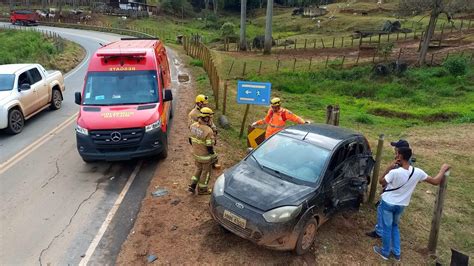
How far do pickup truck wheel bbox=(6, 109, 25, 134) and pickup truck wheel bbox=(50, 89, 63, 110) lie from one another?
87.0 inches

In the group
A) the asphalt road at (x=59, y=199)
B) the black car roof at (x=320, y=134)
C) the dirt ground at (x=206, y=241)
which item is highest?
the black car roof at (x=320, y=134)

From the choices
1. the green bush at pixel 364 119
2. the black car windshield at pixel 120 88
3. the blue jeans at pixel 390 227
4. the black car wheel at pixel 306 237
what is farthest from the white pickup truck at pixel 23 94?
the green bush at pixel 364 119

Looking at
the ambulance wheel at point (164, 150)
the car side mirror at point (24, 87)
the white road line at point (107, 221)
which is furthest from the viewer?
the car side mirror at point (24, 87)

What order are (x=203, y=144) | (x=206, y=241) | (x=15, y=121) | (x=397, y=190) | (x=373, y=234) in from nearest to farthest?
1. (x=397, y=190)
2. (x=206, y=241)
3. (x=373, y=234)
4. (x=203, y=144)
5. (x=15, y=121)

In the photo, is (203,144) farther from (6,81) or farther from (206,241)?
(6,81)

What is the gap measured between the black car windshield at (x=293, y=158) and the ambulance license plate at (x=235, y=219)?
1.04m

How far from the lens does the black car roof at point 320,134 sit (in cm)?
653

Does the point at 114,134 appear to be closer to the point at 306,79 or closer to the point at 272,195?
the point at 272,195

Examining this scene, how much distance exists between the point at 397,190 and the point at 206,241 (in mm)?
3014

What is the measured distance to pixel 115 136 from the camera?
26.6ft

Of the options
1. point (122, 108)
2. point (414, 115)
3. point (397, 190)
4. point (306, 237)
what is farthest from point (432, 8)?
point (306, 237)

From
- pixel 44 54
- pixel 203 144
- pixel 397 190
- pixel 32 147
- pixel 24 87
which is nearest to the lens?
pixel 397 190

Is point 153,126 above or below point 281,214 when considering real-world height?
above

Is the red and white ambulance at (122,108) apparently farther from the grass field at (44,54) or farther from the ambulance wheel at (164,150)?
the grass field at (44,54)
